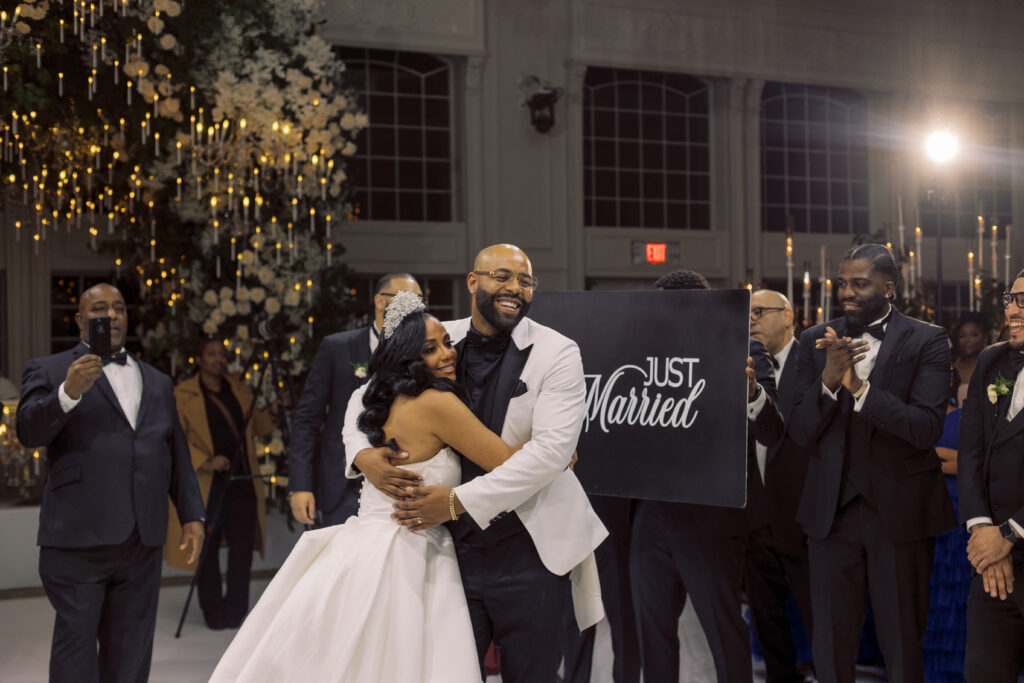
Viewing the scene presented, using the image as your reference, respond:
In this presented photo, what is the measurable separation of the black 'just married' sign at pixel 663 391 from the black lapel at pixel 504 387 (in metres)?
0.98

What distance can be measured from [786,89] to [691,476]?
1056 cm

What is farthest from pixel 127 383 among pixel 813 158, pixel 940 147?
pixel 813 158

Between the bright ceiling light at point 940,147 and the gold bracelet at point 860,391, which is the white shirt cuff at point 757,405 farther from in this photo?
the bright ceiling light at point 940,147

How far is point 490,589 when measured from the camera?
131 inches

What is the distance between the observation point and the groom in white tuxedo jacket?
321cm

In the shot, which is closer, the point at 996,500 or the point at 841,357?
the point at 996,500

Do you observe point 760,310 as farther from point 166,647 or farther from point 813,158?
point 813,158

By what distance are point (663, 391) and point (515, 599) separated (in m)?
1.24

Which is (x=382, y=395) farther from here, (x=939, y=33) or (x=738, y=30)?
(x=939, y=33)

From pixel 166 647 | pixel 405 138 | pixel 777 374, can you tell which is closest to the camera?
pixel 777 374

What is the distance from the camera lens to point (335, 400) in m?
5.36

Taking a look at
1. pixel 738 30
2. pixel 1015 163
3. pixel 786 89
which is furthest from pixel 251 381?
pixel 1015 163

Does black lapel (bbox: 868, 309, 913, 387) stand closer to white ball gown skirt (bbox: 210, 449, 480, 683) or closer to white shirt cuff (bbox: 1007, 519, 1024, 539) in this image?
white shirt cuff (bbox: 1007, 519, 1024, 539)

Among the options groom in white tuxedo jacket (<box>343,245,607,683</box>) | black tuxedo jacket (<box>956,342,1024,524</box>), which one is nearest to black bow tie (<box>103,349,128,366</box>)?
groom in white tuxedo jacket (<box>343,245,607,683</box>)
